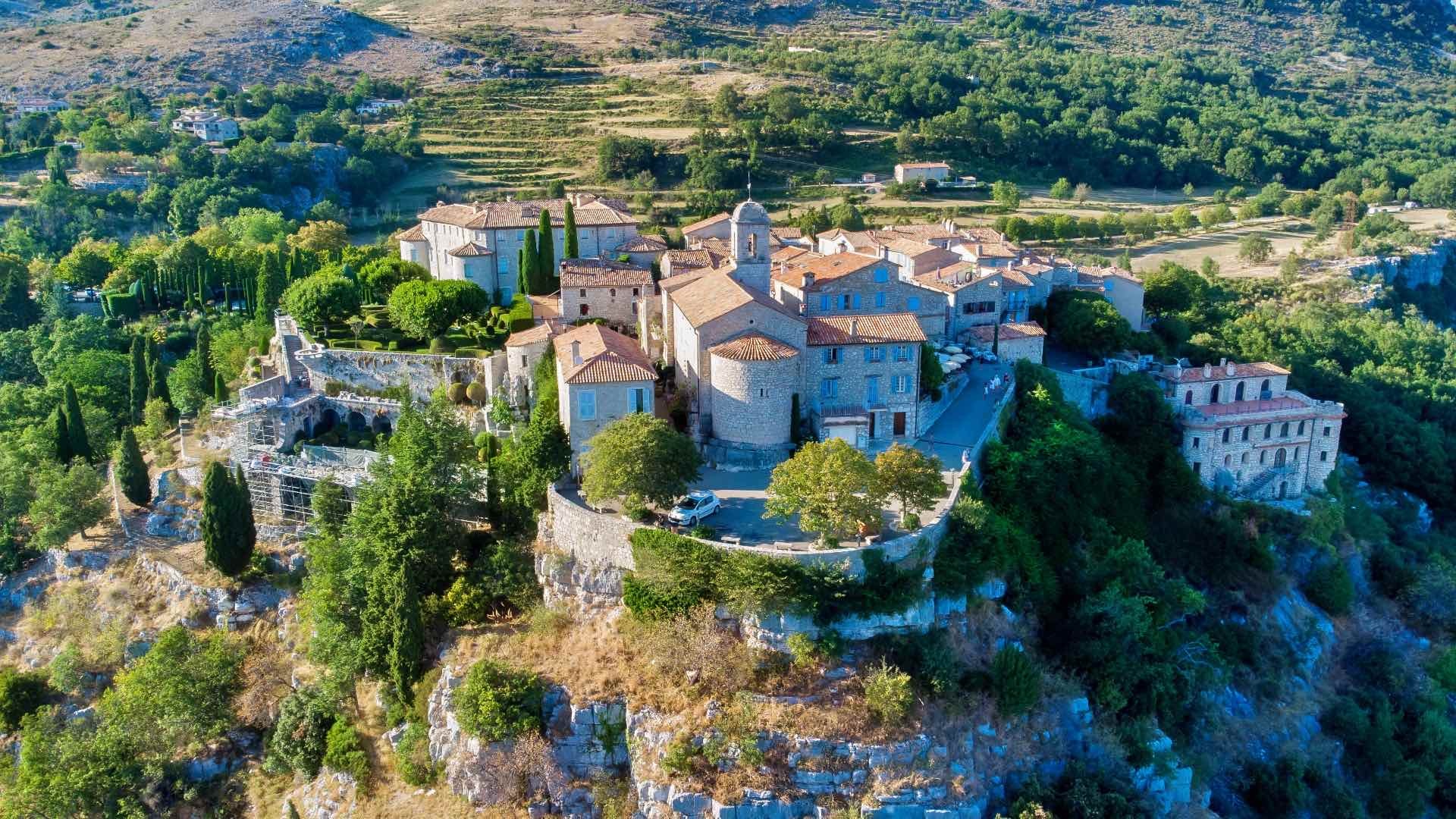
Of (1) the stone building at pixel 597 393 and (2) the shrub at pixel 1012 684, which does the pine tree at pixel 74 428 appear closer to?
(1) the stone building at pixel 597 393

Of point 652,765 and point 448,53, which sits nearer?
point 652,765

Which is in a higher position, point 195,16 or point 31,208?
point 195,16

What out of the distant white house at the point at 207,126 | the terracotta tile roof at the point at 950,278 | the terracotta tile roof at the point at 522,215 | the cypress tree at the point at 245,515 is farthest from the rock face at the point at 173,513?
the distant white house at the point at 207,126

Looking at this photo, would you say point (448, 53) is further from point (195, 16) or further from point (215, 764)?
point (215, 764)

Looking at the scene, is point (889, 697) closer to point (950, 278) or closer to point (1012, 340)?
point (1012, 340)

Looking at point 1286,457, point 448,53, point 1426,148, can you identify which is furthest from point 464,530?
point 1426,148

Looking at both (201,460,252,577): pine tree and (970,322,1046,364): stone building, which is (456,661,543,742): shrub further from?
(970,322,1046,364): stone building
